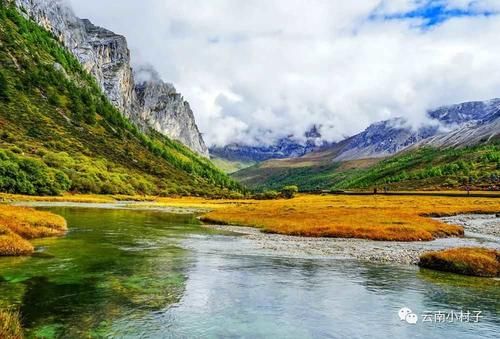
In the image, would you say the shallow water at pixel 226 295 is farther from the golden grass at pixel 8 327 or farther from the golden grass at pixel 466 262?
the golden grass at pixel 8 327

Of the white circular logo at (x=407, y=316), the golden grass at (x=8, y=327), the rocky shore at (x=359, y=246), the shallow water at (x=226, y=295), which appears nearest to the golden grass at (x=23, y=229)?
the shallow water at (x=226, y=295)

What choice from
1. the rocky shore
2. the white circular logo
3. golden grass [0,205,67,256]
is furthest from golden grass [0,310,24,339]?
the rocky shore

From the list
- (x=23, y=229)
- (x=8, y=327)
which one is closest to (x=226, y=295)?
(x=8, y=327)

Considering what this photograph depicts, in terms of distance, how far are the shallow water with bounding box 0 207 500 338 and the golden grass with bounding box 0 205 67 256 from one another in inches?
88.0

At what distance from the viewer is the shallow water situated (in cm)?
2091

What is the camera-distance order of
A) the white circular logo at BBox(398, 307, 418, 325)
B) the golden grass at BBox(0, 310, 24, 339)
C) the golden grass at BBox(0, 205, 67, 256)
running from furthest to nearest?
the golden grass at BBox(0, 205, 67, 256) < the white circular logo at BBox(398, 307, 418, 325) < the golden grass at BBox(0, 310, 24, 339)

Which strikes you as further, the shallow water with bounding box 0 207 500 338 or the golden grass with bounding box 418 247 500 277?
the golden grass with bounding box 418 247 500 277

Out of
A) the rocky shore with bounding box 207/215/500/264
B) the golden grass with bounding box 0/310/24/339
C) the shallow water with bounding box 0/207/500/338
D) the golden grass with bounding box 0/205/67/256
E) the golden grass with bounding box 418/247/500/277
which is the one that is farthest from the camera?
the rocky shore with bounding box 207/215/500/264

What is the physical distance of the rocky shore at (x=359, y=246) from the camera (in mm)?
42812

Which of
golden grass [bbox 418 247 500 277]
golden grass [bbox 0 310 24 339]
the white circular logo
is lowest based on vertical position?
the white circular logo

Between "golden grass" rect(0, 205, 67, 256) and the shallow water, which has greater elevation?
"golden grass" rect(0, 205, 67, 256)

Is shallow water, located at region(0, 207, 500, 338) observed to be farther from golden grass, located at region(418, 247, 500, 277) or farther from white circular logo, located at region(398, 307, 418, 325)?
golden grass, located at region(418, 247, 500, 277)

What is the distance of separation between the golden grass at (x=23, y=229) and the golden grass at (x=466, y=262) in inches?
1240

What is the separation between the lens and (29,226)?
49.2 metres
